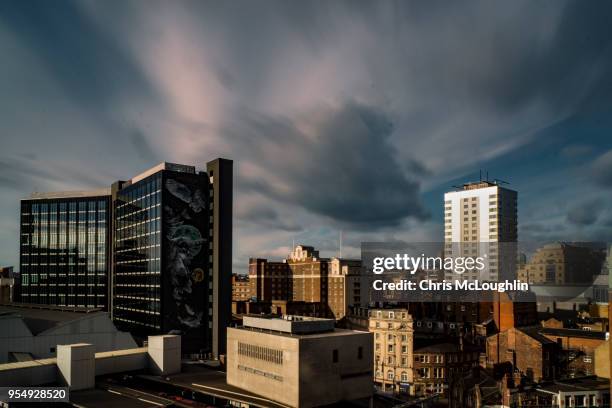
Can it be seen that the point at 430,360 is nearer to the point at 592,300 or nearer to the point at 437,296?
the point at 437,296

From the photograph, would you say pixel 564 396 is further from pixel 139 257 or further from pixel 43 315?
pixel 139 257

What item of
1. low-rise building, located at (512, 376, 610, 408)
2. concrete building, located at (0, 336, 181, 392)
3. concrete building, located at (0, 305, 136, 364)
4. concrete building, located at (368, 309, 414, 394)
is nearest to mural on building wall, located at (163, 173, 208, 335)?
concrete building, located at (0, 305, 136, 364)

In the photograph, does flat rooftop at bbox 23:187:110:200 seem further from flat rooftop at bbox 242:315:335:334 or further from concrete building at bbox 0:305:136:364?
flat rooftop at bbox 242:315:335:334

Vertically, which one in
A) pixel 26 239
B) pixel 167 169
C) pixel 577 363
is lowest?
pixel 577 363

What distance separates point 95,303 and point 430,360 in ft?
342

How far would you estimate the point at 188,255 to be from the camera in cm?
11050

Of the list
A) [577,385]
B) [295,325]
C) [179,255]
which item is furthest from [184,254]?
[577,385]

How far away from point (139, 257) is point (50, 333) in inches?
1554

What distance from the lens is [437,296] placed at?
15538 centimetres

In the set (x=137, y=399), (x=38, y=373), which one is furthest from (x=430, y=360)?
(x=38, y=373)

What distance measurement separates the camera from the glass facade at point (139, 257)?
361 feet

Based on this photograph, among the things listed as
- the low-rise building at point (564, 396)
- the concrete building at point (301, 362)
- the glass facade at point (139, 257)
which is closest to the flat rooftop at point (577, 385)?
the low-rise building at point (564, 396)

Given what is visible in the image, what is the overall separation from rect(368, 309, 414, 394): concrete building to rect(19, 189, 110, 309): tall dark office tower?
8996cm

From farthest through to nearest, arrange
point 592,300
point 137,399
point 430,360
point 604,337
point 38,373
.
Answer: point 592,300
point 604,337
point 430,360
point 38,373
point 137,399
